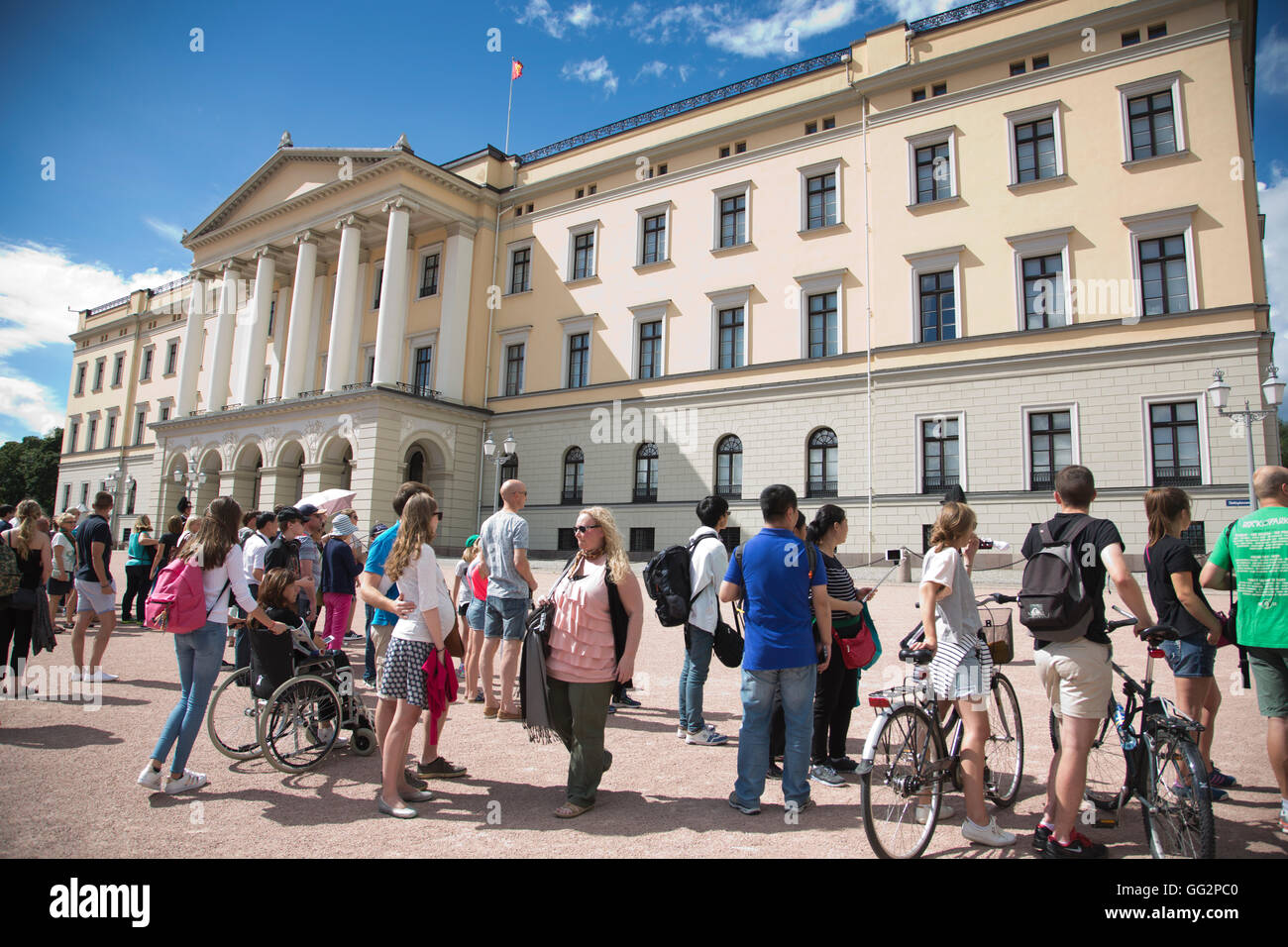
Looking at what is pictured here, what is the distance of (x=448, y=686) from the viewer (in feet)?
16.4

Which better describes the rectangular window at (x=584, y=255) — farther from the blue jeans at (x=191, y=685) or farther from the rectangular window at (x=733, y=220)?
the blue jeans at (x=191, y=685)

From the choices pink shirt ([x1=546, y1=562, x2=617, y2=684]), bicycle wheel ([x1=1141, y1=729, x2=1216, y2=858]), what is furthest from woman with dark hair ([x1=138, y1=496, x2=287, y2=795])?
bicycle wheel ([x1=1141, y1=729, x2=1216, y2=858])

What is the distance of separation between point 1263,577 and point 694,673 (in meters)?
4.00

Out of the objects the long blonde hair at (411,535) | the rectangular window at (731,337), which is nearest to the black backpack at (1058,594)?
the long blonde hair at (411,535)

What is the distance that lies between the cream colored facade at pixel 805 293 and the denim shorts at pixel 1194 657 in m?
17.7

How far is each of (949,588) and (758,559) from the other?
114 centimetres

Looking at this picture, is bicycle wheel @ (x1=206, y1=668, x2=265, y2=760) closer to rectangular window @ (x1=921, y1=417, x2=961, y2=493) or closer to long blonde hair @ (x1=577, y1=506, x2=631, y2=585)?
long blonde hair @ (x1=577, y1=506, x2=631, y2=585)

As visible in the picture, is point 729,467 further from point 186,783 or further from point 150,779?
point 150,779

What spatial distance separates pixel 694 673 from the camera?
632 centimetres

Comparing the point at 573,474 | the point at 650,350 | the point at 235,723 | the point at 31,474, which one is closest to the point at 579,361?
the point at 650,350

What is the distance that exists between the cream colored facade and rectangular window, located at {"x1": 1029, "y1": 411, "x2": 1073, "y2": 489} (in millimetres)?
118

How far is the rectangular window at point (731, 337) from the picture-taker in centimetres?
2800

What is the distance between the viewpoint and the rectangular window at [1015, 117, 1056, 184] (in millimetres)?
22688

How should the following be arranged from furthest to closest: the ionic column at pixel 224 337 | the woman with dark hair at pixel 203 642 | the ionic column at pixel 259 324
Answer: the ionic column at pixel 224 337 → the ionic column at pixel 259 324 → the woman with dark hair at pixel 203 642
